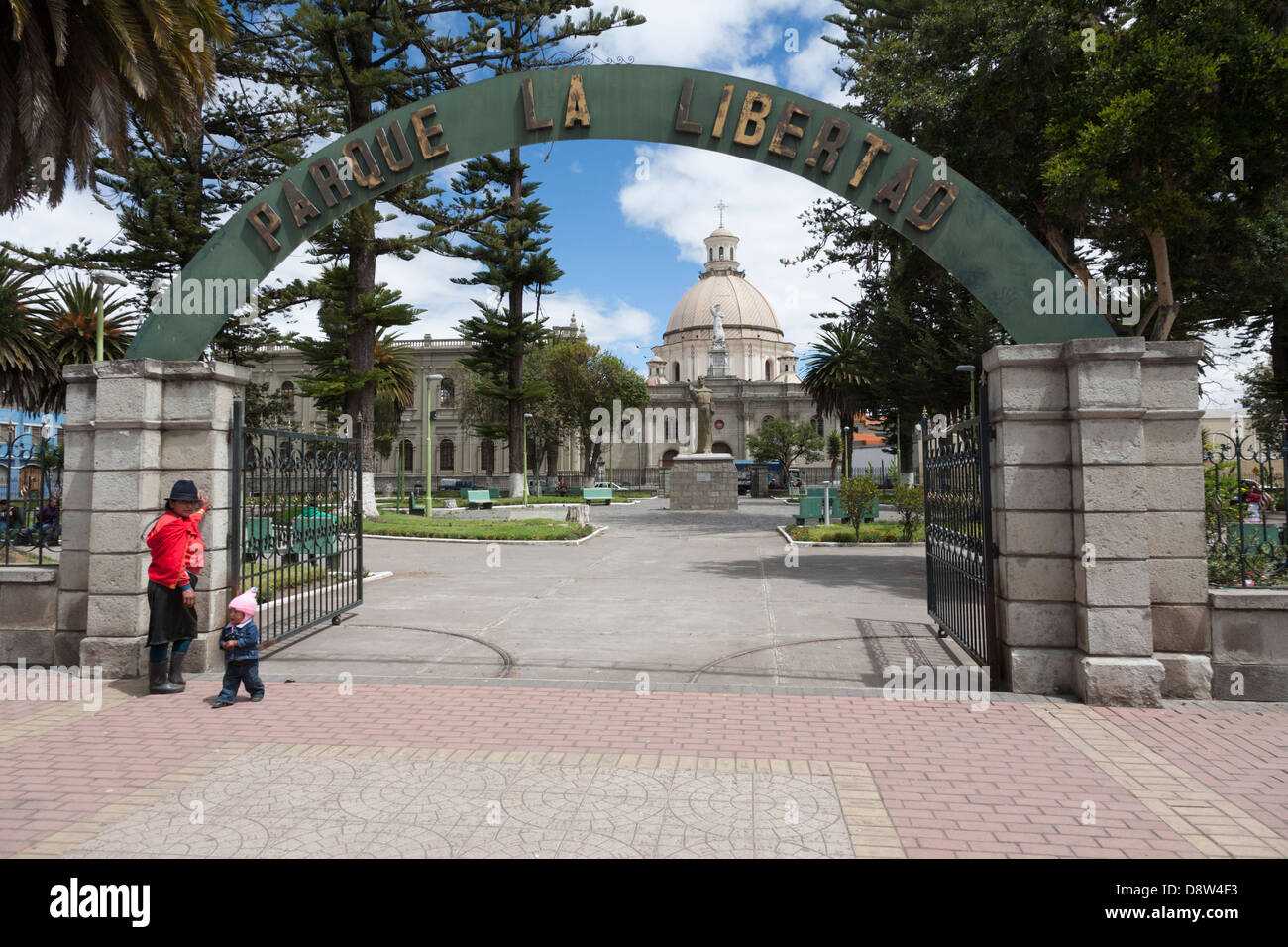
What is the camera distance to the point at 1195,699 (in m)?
5.84

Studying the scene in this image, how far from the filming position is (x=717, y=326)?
3738 inches

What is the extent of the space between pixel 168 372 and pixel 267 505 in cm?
166

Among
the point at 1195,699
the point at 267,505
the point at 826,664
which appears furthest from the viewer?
the point at 267,505

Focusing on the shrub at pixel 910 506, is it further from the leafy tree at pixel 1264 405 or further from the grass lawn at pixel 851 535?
the leafy tree at pixel 1264 405

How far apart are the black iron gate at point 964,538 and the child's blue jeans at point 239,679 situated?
5.80 meters

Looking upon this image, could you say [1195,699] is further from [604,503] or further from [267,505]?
[604,503]

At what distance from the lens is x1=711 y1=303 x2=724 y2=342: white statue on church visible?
310 ft

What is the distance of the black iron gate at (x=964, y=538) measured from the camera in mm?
6355

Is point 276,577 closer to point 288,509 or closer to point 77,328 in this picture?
point 288,509

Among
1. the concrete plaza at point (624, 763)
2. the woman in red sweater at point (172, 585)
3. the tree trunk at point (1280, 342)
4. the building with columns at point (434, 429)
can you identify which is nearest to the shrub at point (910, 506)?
the tree trunk at point (1280, 342)

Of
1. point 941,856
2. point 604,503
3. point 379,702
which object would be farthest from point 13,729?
point 604,503

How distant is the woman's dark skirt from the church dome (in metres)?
95.6

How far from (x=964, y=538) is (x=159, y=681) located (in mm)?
6874

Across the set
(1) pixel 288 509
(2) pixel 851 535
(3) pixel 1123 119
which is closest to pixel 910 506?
(2) pixel 851 535
